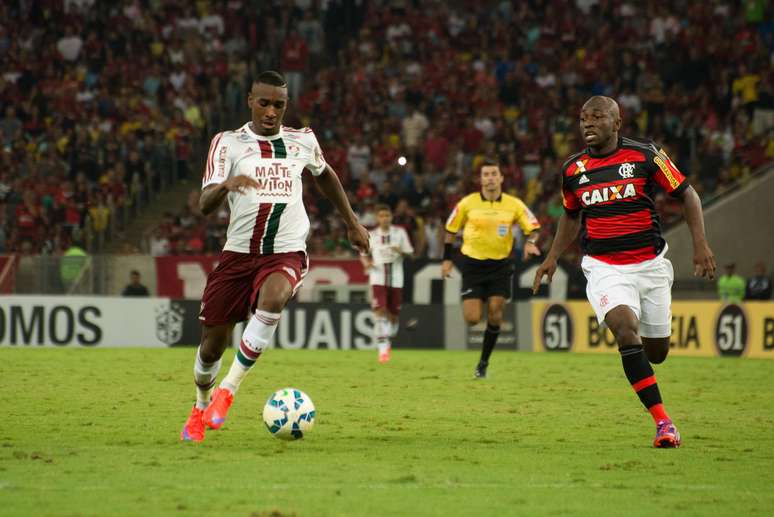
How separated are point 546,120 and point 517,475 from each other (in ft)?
75.5

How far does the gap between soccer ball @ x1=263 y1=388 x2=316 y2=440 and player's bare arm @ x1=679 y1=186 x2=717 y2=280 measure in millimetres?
2991

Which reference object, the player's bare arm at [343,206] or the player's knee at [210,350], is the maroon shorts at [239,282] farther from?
the player's bare arm at [343,206]

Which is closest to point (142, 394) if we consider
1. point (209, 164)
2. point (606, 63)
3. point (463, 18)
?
point (209, 164)

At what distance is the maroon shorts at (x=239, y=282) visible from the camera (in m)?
9.20

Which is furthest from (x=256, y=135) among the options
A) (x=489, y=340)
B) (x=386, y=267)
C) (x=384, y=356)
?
(x=386, y=267)

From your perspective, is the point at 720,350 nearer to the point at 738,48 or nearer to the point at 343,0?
the point at 738,48

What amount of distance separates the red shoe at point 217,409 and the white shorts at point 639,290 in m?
2.80

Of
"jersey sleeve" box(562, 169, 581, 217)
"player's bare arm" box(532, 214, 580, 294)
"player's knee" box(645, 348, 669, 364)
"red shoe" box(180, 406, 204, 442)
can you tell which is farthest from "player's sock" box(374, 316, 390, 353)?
"red shoe" box(180, 406, 204, 442)

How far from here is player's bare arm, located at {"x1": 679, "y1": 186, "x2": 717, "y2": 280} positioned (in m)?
9.12

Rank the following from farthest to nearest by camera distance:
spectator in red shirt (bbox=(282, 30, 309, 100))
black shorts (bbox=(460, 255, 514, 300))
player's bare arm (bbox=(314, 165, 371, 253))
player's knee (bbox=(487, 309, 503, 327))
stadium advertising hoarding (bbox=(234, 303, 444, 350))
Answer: spectator in red shirt (bbox=(282, 30, 309, 100)) → stadium advertising hoarding (bbox=(234, 303, 444, 350)) → black shorts (bbox=(460, 255, 514, 300)) → player's knee (bbox=(487, 309, 503, 327)) → player's bare arm (bbox=(314, 165, 371, 253))

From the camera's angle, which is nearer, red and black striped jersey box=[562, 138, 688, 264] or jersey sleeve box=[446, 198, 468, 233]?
red and black striped jersey box=[562, 138, 688, 264]

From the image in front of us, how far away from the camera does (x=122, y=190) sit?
2995cm

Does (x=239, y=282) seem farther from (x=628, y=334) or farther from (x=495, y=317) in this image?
(x=495, y=317)

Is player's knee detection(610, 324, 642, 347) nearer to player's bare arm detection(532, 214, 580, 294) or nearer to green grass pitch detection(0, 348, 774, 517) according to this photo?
green grass pitch detection(0, 348, 774, 517)
